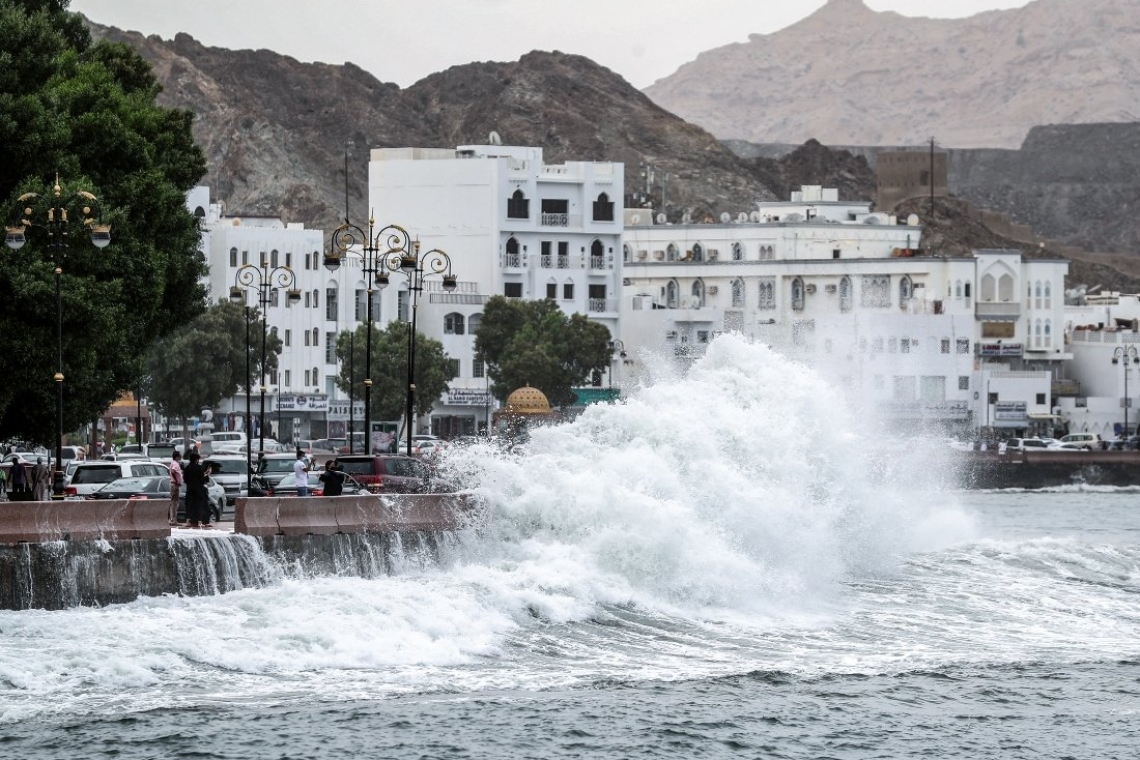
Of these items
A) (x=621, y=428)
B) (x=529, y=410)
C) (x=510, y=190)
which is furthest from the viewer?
(x=510, y=190)

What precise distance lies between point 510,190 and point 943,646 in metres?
89.6

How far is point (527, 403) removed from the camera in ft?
323

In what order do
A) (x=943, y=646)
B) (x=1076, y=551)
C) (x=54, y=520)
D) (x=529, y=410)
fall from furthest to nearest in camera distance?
(x=529, y=410)
(x=1076, y=551)
(x=943, y=646)
(x=54, y=520)

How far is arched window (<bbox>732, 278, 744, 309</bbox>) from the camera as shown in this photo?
14125 cm

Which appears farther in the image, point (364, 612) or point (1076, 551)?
point (1076, 551)

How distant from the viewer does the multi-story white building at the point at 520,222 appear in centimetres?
12481

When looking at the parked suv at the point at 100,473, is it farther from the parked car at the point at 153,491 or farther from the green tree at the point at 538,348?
the green tree at the point at 538,348

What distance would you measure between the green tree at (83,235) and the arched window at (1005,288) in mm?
90667

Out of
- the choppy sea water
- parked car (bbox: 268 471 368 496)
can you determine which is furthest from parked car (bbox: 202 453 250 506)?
the choppy sea water

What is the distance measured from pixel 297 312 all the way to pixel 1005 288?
149ft

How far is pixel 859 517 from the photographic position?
49562 mm

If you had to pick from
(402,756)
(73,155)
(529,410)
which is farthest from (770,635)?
(529,410)

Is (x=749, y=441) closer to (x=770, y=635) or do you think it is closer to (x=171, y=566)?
(x=770, y=635)

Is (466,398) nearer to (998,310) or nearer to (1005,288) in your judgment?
(998,310)
